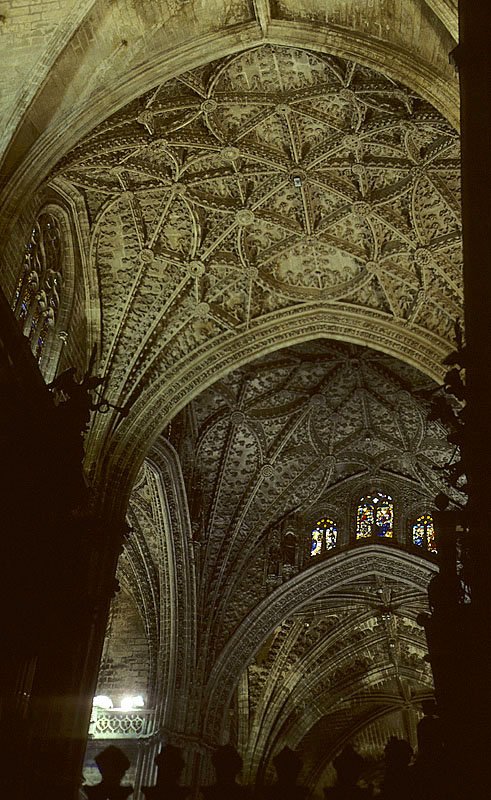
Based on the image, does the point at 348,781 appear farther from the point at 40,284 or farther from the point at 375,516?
the point at 375,516

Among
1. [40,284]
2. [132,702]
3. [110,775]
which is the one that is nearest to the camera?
[110,775]

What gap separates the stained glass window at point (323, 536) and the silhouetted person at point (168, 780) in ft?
55.6

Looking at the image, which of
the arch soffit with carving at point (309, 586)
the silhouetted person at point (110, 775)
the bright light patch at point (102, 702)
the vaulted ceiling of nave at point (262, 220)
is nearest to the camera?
the silhouetted person at point (110, 775)

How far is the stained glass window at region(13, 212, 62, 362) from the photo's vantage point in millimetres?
11844

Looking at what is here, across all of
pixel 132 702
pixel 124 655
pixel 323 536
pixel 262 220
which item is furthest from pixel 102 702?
pixel 262 220

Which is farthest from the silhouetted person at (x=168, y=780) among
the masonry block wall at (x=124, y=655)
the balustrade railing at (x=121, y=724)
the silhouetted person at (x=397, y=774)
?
the masonry block wall at (x=124, y=655)

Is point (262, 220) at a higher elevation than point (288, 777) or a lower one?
higher

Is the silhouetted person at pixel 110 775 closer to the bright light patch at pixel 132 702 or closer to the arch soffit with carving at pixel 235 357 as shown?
the arch soffit with carving at pixel 235 357

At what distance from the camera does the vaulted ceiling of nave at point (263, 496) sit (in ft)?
58.6

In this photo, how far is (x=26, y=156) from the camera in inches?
355

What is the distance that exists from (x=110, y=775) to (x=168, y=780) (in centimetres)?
20

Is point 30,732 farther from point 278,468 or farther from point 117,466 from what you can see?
point 278,468

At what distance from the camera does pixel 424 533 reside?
18.7 meters

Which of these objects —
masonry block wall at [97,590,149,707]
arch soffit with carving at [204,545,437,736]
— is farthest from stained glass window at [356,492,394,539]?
masonry block wall at [97,590,149,707]
